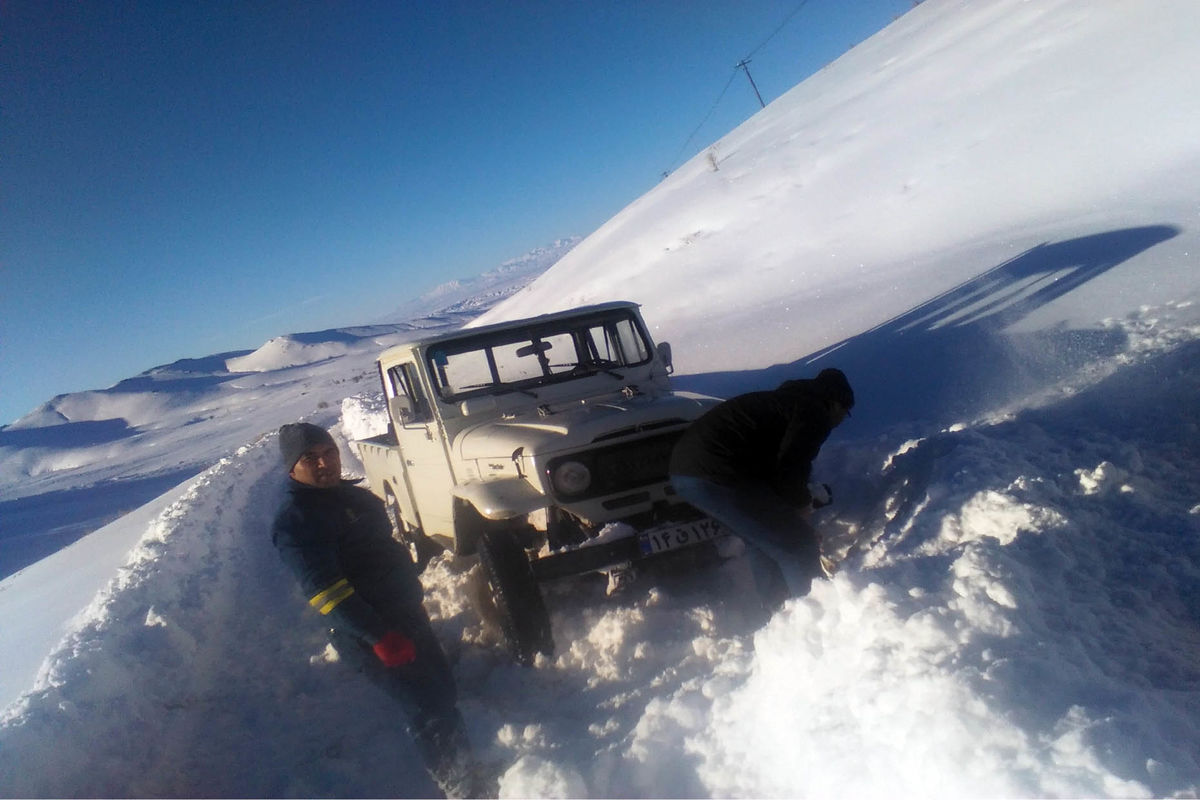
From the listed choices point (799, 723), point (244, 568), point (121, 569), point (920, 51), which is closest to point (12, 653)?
point (121, 569)

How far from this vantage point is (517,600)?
13.5 feet

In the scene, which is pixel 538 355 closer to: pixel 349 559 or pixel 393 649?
pixel 349 559

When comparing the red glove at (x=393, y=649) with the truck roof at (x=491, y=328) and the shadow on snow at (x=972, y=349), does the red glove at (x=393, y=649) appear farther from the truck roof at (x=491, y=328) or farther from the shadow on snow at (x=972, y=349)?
the shadow on snow at (x=972, y=349)

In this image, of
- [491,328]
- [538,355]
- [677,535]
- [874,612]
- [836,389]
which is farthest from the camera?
[538,355]

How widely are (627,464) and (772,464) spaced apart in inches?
47.6

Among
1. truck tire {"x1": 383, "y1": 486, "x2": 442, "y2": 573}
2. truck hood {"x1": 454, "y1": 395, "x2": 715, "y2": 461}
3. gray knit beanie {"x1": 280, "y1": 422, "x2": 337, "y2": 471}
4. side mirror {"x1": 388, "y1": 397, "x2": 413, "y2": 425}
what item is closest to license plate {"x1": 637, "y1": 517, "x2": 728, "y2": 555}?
truck hood {"x1": 454, "y1": 395, "x2": 715, "y2": 461}

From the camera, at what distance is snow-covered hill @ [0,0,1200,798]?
233 centimetres

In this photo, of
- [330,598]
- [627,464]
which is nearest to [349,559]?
[330,598]

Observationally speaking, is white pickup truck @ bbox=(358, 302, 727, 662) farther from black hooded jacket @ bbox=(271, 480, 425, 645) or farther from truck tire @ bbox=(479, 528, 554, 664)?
black hooded jacket @ bbox=(271, 480, 425, 645)

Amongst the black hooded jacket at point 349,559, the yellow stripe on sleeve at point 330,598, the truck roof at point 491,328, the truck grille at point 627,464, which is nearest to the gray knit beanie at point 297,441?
the black hooded jacket at point 349,559

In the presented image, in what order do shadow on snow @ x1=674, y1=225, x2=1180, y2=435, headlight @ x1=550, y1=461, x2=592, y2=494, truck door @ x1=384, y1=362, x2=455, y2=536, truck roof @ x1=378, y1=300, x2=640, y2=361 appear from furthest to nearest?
shadow on snow @ x1=674, y1=225, x2=1180, y2=435 < truck roof @ x1=378, y1=300, x2=640, y2=361 < truck door @ x1=384, y1=362, x2=455, y2=536 < headlight @ x1=550, y1=461, x2=592, y2=494

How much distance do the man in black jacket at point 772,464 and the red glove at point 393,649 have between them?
5.14 ft

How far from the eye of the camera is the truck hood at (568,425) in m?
4.28

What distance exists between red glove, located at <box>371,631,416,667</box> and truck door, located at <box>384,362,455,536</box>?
1663mm
